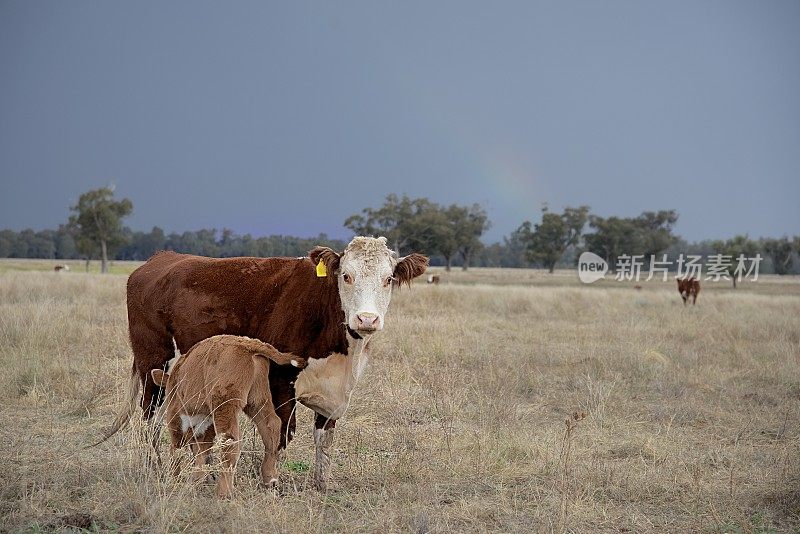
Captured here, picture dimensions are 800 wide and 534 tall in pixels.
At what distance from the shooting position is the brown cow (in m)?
5.37

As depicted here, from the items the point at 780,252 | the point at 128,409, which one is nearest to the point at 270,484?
the point at 128,409

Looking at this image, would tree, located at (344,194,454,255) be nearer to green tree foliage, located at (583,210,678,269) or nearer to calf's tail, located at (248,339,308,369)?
green tree foliage, located at (583,210,678,269)

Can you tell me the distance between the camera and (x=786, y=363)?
1187 centimetres

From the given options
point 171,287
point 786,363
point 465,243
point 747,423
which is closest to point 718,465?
point 747,423

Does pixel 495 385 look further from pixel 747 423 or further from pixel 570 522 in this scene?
pixel 570 522

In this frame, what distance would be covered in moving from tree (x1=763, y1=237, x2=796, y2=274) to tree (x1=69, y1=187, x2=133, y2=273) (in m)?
76.6

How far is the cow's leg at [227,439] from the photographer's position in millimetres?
4723

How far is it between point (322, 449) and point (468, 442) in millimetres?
1735

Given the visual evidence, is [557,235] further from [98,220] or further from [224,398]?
[224,398]

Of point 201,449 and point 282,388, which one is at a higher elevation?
point 282,388

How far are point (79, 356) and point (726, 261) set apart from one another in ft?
238

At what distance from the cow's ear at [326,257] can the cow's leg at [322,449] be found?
1190 mm

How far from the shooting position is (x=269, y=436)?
5.07 m

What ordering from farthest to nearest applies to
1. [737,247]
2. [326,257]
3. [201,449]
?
1. [737,247]
2. [326,257]
3. [201,449]
